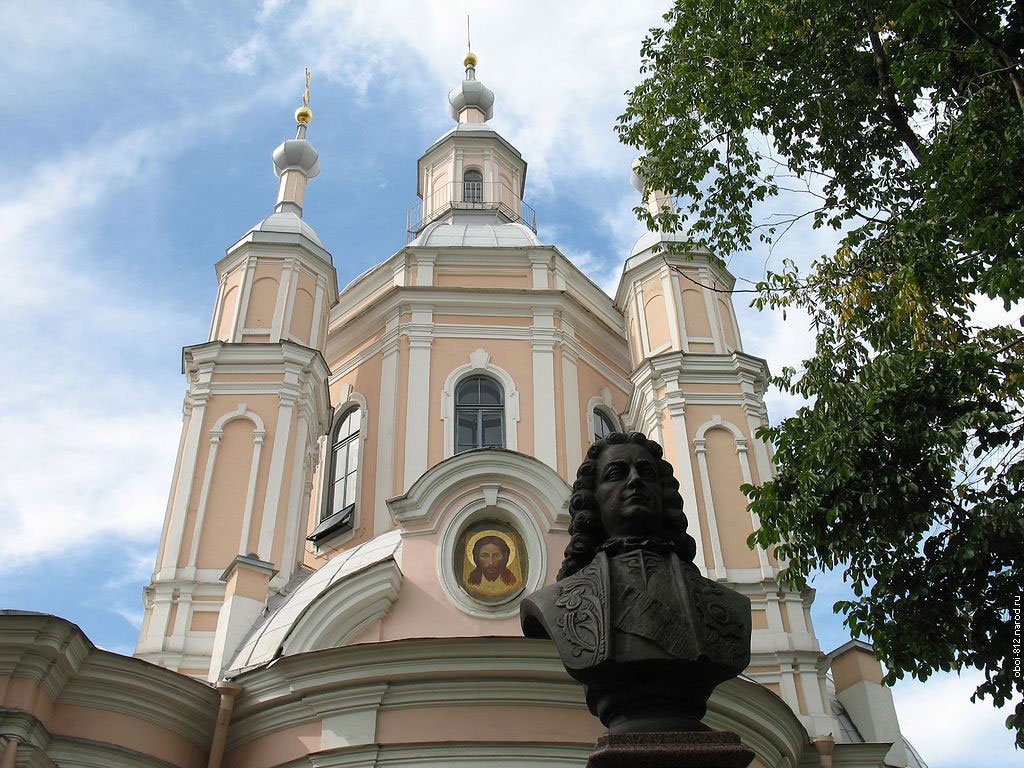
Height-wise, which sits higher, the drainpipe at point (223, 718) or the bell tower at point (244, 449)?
the bell tower at point (244, 449)

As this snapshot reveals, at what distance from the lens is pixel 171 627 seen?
14.5 m

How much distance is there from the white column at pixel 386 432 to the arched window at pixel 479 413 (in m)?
1.14

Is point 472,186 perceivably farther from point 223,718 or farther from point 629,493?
point 629,493

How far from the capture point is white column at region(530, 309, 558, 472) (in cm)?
1744

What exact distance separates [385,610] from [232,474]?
5369 millimetres

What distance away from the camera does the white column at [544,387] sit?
17438 mm

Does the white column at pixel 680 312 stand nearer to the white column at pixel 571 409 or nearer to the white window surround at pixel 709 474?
the white window surround at pixel 709 474

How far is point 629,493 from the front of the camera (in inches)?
168

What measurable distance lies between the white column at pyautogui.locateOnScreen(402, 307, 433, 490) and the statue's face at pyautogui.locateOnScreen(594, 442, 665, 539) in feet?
40.7

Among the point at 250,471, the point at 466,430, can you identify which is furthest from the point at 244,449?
the point at 466,430

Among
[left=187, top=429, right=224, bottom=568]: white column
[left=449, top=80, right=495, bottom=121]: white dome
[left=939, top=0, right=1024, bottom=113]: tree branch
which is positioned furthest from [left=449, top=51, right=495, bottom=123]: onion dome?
[left=939, top=0, right=1024, bottom=113]: tree branch

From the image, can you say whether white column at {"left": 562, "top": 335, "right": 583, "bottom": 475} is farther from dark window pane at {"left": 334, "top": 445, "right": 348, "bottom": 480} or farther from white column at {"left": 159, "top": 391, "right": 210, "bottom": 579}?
white column at {"left": 159, "top": 391, "right": 210, "bottom": 579}

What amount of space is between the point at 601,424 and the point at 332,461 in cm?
493

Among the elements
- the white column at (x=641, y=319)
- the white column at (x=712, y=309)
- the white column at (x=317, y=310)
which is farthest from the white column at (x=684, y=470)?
the white column at (x=317, y=310)
